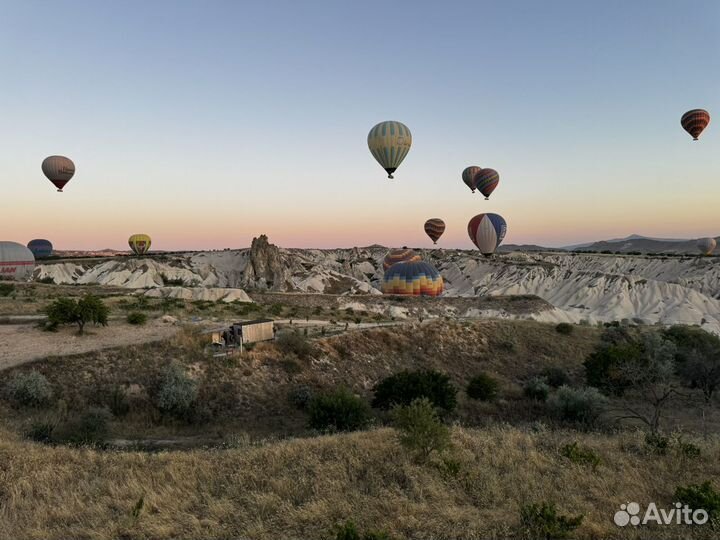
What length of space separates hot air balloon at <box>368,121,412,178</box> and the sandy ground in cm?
3171

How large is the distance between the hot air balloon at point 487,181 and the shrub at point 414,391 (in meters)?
56.4

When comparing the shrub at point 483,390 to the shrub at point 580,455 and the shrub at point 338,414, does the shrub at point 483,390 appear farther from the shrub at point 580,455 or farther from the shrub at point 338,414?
the shrub at point 580,455

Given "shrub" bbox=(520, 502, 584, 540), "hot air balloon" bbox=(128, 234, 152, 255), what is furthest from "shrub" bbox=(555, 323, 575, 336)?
"hot air balloon" bbox=(128, 234, 152, 255)

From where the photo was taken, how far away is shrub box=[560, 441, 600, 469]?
10.1 meters

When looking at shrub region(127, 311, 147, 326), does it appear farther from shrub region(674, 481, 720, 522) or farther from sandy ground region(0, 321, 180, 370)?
shrub region(674, 481, 720, 522)

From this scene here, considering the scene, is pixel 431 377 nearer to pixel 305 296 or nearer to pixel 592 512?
pixel 592 512

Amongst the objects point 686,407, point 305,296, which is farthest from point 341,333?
point 305,296

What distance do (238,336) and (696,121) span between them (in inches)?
2788

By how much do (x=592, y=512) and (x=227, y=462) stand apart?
8.07 m

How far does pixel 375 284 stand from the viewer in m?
108

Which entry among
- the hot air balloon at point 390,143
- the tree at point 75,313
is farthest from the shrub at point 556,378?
the hot air balloon at point 390,143

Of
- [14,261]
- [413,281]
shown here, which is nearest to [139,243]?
[14,261]

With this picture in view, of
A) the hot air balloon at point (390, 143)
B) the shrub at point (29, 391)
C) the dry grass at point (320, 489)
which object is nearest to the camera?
the dry grass at point (320, 489)

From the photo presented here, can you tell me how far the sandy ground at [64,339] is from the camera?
1981 centimetres
